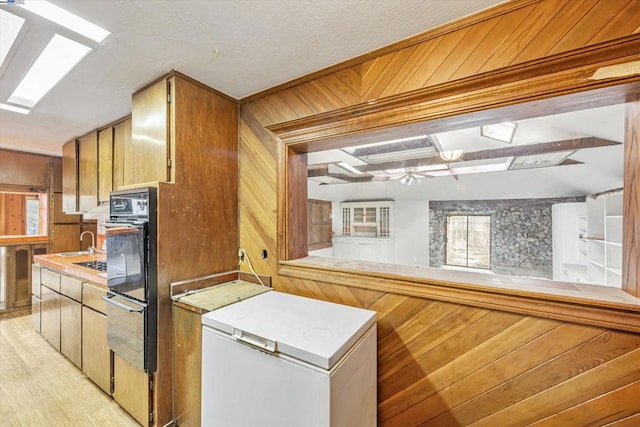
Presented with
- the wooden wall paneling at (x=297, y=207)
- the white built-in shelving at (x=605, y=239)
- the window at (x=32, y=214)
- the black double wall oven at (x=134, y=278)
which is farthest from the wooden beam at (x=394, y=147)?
the window at (x=32, y=214)

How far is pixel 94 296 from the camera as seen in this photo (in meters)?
1.93

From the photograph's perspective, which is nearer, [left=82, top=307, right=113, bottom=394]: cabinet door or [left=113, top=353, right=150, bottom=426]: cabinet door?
[left=113, top=353, right=150, bottom=426]: cabinet door

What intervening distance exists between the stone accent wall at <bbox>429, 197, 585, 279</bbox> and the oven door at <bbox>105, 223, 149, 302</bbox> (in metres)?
4.48

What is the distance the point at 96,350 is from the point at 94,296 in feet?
1.40

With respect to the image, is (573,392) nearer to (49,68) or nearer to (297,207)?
(297,207)

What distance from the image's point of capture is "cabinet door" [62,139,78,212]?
3047 millimetres

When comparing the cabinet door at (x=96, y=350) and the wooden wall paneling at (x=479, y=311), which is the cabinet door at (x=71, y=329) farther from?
the wooden wall paneling at (x=479, y=311)

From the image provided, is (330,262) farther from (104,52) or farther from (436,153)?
(436,153)

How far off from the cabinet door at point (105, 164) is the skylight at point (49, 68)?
0.59 metres

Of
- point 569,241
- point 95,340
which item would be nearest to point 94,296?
point 95,340

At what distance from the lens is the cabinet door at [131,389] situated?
1.56 m

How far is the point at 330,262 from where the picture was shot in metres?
1.73

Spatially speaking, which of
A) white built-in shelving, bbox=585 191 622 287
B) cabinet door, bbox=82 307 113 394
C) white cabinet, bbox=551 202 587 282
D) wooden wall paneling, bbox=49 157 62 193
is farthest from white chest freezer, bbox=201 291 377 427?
wooden wall paneling, bbox=49 157 62 193

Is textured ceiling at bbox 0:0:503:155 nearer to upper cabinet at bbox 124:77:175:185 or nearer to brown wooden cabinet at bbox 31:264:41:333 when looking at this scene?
upper cabinet at bbox 124:77:175:185
